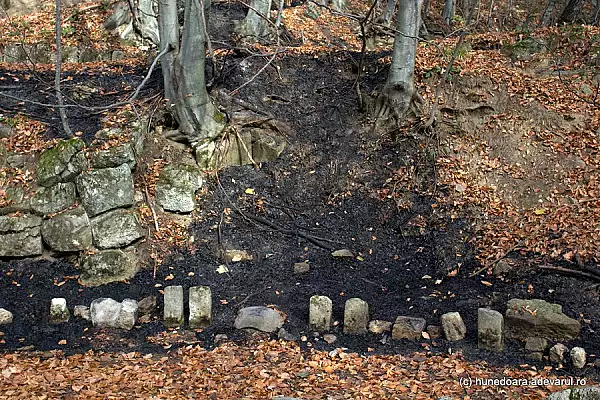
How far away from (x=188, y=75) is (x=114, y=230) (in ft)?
8.71

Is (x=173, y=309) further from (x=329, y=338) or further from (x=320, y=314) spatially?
(x=329, y=338)

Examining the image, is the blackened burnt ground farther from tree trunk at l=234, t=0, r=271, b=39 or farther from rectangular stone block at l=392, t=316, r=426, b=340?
tree trunk at l=234, t=0, r=271, b=39

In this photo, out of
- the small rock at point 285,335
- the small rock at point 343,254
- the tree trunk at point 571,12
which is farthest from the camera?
the tree trunk at point 571,12

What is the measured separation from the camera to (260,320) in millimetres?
5793

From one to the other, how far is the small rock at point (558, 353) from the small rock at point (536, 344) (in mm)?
169

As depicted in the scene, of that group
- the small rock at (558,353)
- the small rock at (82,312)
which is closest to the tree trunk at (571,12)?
the small rock at (558,353)

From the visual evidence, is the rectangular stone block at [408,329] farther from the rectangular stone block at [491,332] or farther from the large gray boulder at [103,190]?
the large gray boulder at [103,190]

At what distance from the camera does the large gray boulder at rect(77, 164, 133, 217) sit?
717 cm

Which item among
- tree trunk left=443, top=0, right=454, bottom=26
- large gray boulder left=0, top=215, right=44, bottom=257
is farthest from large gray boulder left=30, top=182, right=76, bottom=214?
tree trunk left=443, top=0, right=454, bottom=26

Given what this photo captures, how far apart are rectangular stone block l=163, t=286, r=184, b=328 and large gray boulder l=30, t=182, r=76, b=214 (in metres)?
2.32

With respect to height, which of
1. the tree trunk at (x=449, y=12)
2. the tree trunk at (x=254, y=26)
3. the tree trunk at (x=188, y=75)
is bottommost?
the tree trunk at (x=188, y=75)

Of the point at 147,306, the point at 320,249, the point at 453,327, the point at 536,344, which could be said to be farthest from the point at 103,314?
the point at 536,344

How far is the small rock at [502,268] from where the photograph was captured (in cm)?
642

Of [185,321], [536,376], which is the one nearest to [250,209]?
[185,321]
